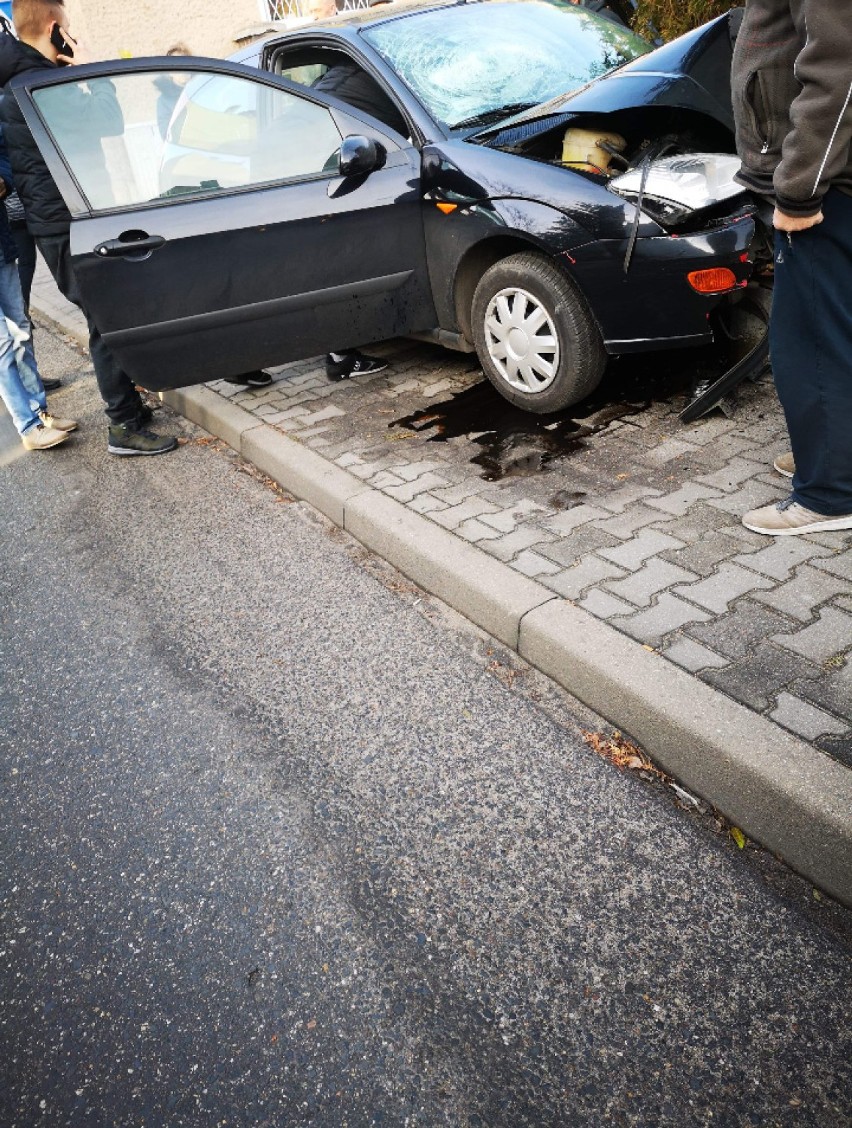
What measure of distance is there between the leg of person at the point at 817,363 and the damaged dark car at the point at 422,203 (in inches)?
33.1

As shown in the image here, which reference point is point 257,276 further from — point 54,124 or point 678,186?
point 678,186

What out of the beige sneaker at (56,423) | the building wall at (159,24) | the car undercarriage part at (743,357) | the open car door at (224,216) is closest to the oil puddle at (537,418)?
the car undercarriage part at (743,357)

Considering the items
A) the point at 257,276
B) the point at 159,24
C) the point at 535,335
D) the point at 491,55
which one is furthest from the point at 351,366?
the point at 159,24

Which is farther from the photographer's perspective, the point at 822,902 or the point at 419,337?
the point at 419,337

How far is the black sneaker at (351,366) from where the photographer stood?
17.8ft

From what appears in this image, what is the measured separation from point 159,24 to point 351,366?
45.1 ft

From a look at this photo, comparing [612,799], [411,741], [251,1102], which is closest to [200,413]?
[411,741]

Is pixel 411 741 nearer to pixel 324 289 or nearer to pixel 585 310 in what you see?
pixel 585 310

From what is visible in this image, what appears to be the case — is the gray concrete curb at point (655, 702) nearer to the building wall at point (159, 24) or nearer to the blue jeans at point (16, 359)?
the blue jeans at point (16, 359)

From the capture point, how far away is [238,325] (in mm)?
4395

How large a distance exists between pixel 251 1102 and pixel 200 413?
425 cm

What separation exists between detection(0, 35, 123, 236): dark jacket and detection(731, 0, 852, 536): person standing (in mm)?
3117

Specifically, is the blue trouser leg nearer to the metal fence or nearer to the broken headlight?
the broken headlight

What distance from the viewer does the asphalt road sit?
173 cm
